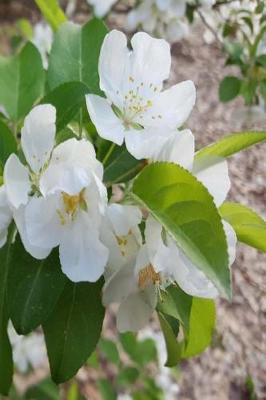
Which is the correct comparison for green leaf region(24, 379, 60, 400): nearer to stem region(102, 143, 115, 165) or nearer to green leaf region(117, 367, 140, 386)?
green leaf region(117, 367, 140, 386)

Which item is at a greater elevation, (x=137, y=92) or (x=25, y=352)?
(x=137, y=92)

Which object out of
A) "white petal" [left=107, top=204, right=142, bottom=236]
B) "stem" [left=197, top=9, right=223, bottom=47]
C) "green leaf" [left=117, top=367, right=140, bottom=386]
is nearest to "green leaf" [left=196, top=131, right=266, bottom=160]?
"white petal" [left=107, top=204, right=142, bottom=236]

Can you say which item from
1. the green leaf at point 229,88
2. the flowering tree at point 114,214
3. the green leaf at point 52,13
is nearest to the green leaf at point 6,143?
the flowering tree at point 114,214

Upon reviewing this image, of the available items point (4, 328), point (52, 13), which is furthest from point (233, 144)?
point (52, 13)

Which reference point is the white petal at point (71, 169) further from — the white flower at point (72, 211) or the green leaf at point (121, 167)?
the green leaf at point (121, 167)

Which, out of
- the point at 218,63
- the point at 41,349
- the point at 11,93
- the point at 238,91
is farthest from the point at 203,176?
the point at 218,63

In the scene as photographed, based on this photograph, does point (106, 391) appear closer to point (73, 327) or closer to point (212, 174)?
point (73, 327)

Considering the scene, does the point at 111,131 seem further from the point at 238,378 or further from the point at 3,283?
the point at 238,378
